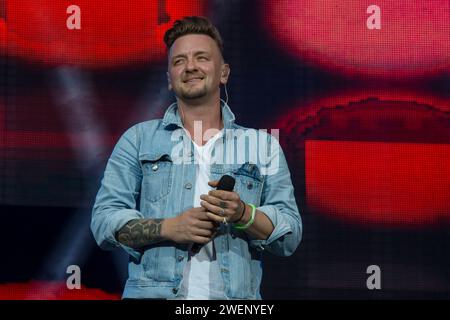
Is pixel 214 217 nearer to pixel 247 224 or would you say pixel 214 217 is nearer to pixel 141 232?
pixel 247 224

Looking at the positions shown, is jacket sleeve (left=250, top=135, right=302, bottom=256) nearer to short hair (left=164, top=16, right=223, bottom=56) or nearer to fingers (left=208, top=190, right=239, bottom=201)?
fingers (left=208, top=190, right=239, bottom=201)

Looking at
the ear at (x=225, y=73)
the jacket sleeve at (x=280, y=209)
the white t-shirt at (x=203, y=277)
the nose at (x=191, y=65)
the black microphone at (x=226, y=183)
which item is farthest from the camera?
the ear at (x=225, y=73)

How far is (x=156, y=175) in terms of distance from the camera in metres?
3.90

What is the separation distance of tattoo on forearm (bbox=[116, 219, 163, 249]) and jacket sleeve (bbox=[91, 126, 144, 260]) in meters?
0.02

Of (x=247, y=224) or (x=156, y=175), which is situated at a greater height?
(x=156, y=175)

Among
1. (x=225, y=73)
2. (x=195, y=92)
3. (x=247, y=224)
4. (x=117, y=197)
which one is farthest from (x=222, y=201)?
(x=225, y=73)

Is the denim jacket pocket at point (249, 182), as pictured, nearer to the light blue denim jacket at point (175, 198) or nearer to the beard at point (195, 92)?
the light blue denim jacket at point (175, 198)

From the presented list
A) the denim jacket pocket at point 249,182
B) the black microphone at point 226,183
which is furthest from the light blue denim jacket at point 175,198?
the black microphone at point 226,183

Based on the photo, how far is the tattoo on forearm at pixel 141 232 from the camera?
3.77m

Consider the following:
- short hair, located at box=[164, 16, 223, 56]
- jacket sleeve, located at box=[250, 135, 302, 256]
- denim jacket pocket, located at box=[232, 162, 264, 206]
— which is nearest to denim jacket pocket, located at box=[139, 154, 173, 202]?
denim jacket pocket, located at box=[232, 162, 264, 206]

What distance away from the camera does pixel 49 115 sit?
13.6 feet

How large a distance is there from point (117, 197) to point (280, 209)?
574 mm
